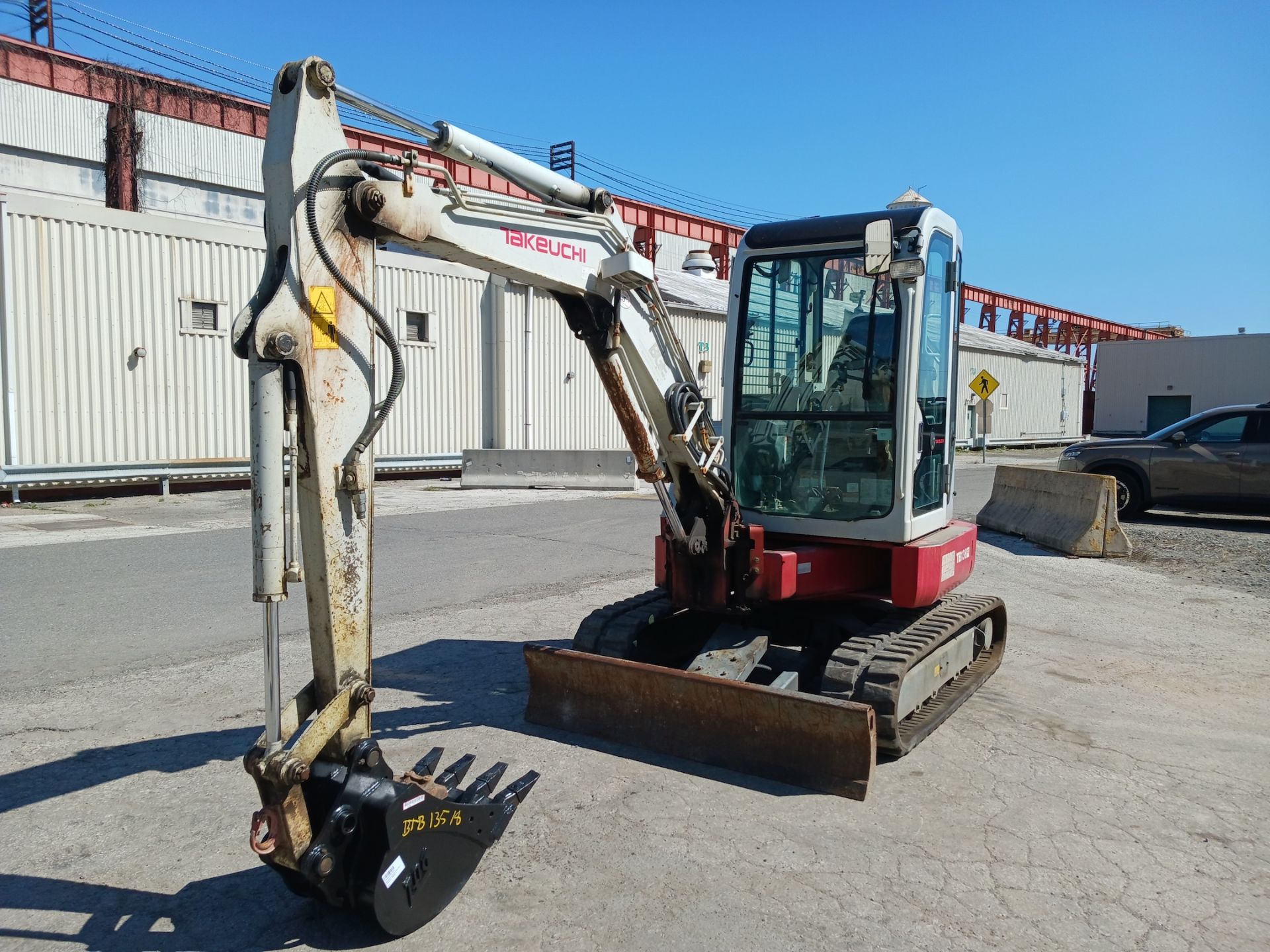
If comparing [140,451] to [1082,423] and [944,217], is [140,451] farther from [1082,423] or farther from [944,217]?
[1082,423]

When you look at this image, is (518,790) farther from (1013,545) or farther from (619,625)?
(1013,545)

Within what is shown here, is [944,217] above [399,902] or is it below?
above

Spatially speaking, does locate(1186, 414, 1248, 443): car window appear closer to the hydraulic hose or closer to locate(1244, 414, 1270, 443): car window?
locate(1244, 414, 1270, 443): car window

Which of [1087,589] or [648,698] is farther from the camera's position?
[1087,589]

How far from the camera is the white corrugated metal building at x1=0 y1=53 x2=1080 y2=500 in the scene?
15.8 metres

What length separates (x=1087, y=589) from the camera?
10.3 m

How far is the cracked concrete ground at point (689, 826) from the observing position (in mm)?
3475

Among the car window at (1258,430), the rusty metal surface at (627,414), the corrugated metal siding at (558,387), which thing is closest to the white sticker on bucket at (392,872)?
the rusty metal surface at (627,414)

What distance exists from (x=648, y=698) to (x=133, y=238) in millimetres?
15350

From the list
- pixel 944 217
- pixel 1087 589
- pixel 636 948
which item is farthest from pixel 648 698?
pixel 1087 589

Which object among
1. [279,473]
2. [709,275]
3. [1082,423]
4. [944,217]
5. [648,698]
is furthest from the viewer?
[1082,423]

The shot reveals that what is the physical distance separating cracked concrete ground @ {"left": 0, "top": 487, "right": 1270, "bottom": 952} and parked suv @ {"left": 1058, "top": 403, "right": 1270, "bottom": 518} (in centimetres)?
880

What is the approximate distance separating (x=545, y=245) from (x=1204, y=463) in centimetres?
1378

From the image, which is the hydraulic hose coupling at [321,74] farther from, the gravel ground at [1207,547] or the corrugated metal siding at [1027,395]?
the corrugated metal siding at [1027,395]
